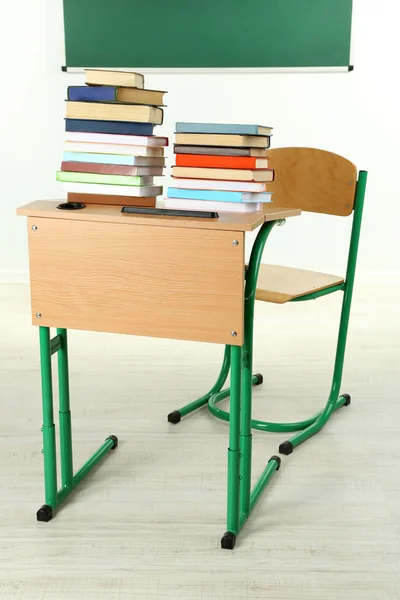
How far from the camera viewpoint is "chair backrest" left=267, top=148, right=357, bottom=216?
2.38 m

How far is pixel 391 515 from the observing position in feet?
6.09

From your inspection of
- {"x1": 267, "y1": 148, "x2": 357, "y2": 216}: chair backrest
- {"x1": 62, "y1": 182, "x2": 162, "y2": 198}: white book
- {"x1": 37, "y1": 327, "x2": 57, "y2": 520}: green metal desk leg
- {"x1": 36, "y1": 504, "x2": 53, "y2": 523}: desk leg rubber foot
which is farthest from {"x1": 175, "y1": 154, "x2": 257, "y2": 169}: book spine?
{"x1": 36, "y1": 504, "x2": 53, "y2": 523}: desk leg rubber foot

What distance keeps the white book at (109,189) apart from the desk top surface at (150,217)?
36 millimetres

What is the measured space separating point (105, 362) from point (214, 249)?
149 cm

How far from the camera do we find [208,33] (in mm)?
4152

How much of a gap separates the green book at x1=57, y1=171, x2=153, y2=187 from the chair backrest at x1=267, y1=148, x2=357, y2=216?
81 centimetres

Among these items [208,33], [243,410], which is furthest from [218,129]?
[208,33]

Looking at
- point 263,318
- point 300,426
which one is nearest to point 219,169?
point 300,426

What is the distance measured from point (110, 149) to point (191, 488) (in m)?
0.89

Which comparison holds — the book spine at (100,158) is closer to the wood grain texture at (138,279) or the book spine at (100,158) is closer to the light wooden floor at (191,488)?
the wood grain texture at (138,279)

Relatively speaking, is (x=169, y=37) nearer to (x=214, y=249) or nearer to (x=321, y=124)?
(x=321, y=124)

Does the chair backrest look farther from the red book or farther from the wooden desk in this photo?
the red book

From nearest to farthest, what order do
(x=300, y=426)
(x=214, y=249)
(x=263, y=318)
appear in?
1. (x=214, y=249)
2. (x=300, y=426)
3. (x=263, y=318)

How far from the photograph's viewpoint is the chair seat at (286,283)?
2174mm
